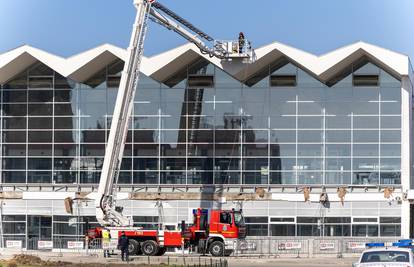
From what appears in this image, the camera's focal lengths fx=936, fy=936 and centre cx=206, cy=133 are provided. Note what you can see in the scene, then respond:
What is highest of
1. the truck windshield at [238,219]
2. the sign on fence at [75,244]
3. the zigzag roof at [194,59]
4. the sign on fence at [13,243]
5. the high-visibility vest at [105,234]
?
the zigzag roof at [194,59]

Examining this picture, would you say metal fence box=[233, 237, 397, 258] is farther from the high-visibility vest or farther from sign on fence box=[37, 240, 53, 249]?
sign on fence box=[37, 240, 53, 249]

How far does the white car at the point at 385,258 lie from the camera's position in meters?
23.1

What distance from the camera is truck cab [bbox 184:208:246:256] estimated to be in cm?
4981

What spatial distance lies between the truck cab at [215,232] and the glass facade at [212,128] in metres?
8.76

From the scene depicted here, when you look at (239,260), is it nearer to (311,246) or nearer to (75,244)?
(311,246)

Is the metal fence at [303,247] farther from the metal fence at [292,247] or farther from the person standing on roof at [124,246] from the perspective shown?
the person standing on roof at [124,246]

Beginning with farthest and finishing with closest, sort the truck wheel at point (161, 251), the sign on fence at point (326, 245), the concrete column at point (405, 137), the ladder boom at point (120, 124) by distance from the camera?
the concrete column at point (405, 137) → the sign on fence at point (326, 245) → the truck wheel at point (161, 251) → the ladder boom at point (120, 124)

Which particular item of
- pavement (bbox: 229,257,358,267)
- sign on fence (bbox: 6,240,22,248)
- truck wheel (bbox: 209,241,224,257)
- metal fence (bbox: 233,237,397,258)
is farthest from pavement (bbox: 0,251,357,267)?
sign on fence (bbox: 6,240,22,248)

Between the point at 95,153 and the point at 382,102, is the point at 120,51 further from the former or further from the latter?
the point at 382,102

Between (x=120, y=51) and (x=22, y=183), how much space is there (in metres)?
10.9

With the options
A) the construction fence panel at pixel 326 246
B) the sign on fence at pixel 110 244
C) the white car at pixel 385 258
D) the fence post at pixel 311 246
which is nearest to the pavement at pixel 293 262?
the fence post at pixel 311 246

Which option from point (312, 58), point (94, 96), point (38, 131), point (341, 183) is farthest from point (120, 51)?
point (341, 183)

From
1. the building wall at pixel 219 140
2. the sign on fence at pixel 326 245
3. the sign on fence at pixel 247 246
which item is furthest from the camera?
the building wall at pixel 219 140

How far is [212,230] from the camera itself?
50.2 meters
